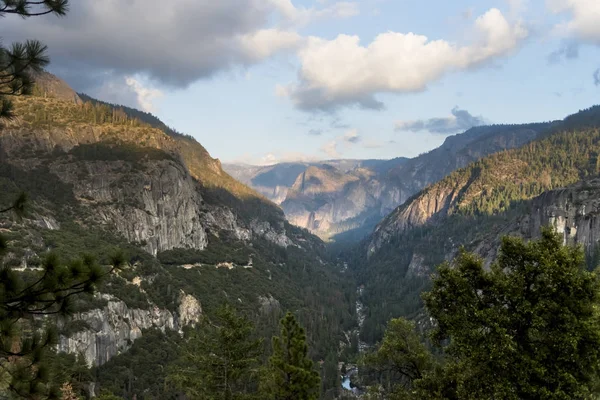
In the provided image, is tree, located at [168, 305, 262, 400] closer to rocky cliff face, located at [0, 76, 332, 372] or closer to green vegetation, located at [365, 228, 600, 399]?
green vegetation, located at [365, 228, 600, 399]

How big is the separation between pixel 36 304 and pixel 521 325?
76.3 ft

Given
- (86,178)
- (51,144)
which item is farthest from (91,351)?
(51,144)

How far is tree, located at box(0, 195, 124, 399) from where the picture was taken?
10.6m

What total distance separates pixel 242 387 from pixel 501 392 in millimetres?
28383

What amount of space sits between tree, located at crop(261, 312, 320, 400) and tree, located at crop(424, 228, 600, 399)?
13.8 meters

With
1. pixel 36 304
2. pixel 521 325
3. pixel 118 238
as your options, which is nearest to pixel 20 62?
pixel 36 304

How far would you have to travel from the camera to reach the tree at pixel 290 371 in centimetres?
3316

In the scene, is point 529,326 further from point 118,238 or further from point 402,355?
point 118,238

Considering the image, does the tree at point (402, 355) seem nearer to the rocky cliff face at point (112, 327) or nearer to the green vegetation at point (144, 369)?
the green vegetation at point (144, 369)

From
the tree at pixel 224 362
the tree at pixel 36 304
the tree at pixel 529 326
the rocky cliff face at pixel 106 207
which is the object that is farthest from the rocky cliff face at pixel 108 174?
the tree at pixel 36 304

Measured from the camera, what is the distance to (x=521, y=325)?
22000mm

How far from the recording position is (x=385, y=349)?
2784 centimetres

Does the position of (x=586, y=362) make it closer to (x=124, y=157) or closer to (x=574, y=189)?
(x=574, y=189)

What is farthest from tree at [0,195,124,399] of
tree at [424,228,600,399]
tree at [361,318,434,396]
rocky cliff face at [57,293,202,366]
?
rocky cliff face at [57,293,202,366]
